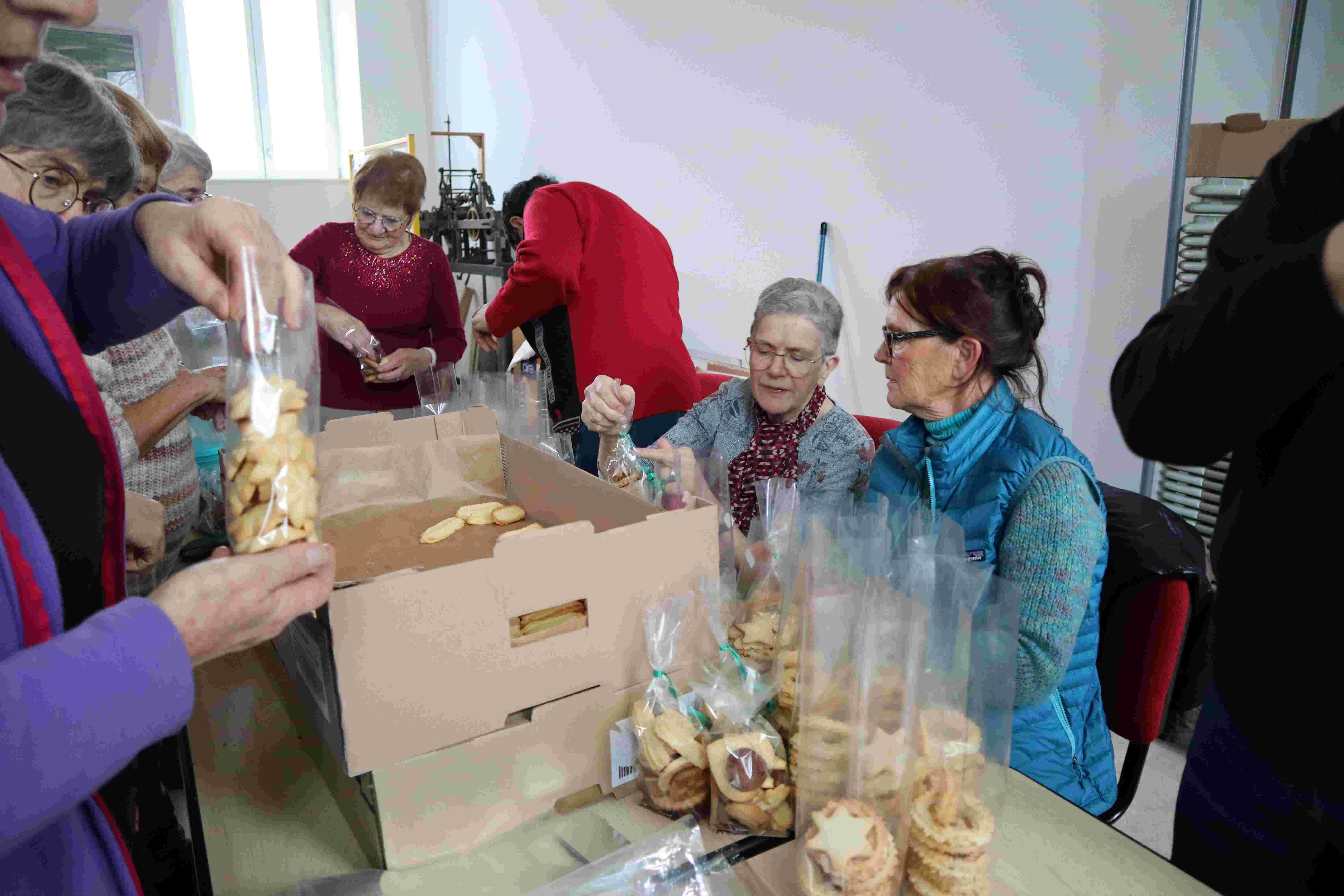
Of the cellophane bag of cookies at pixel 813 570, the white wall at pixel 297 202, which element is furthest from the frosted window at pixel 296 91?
the cellophane bag of cookies at pixel 813 570

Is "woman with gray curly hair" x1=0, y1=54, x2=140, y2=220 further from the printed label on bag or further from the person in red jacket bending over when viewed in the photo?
the person in red jacket bending over

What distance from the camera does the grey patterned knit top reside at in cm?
193

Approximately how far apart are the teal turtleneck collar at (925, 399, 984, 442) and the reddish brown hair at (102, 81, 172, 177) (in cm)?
166

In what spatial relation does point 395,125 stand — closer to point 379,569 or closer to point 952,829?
point 379,569

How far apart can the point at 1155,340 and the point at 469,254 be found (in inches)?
196

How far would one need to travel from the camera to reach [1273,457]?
0.83 m

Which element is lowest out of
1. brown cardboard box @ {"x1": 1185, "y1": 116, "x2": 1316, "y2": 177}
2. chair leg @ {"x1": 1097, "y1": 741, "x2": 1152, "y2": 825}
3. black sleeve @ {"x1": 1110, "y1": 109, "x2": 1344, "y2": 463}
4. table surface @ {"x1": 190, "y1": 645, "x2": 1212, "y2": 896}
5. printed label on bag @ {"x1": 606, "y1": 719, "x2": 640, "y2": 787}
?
chair leg @ {"x1": 1097, "y1": 741, "x2": 1152, "y2": 825}

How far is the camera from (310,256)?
274 cm

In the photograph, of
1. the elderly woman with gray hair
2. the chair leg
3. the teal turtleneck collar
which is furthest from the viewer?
the elderly woman with gray hair

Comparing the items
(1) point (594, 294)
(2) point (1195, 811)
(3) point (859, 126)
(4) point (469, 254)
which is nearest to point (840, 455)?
(1) point (594, 294)

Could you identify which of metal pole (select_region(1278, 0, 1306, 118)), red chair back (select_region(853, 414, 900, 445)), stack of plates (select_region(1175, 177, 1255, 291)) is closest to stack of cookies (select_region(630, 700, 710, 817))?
red chair back (select_region(853, 414, 900, 445))

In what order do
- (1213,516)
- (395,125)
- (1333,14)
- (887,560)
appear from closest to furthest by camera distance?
(887,560)
(1333,14)
(1213,516)
(395,125)

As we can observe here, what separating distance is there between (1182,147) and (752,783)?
7.99ft

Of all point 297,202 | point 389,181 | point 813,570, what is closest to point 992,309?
point 813,570
